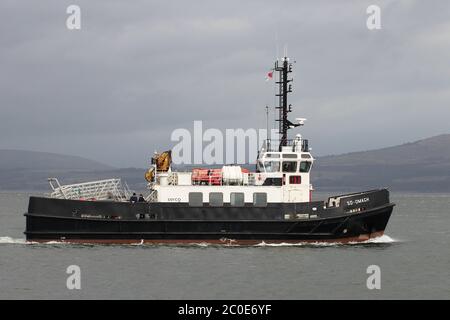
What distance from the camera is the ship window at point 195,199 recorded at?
1629 inches

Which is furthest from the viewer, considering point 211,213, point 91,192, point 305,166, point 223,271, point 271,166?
point 91,192

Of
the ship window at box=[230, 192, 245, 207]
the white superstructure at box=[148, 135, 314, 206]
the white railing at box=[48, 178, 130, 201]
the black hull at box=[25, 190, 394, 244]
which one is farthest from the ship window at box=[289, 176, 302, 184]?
the white railing at box=[48, 178, 130, 201]

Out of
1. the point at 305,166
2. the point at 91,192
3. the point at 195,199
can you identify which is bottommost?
the point at 195,199

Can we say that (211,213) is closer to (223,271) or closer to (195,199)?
(195,199)

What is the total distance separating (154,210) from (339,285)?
463 inches

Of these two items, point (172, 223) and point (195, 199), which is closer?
point (172, 223)

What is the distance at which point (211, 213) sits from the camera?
4103 centimetres

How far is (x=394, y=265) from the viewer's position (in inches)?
1511

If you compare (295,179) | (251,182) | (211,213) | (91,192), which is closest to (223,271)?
(211,213)

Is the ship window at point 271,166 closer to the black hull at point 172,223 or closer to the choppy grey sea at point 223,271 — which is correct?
the black hull at point 172,223

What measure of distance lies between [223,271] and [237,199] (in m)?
6.52

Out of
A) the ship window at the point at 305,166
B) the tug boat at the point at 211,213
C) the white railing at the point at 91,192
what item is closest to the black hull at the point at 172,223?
the tug boat at the point at 211,213
